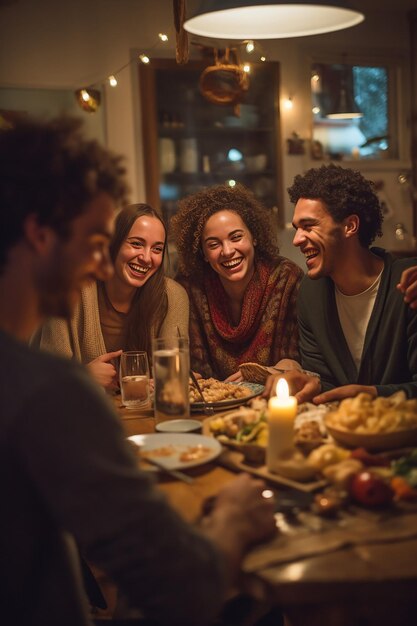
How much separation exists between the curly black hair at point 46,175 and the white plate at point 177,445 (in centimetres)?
60

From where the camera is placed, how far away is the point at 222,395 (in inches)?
77.4

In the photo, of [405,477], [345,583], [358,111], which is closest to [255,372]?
[405,477]

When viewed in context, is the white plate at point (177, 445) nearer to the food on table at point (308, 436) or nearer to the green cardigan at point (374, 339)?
the food on table at point (308, 436)

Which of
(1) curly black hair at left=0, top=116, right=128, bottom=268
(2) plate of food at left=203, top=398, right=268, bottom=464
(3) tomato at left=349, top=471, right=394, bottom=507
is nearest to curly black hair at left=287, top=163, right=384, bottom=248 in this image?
(2) plate of food at left=203, top=398, right=268, bottom=464

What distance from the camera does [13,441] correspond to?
851 millimetres

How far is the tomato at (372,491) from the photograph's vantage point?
1.16m

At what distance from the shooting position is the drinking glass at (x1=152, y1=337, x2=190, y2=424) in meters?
1.76

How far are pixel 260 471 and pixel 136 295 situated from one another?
154 centimetres

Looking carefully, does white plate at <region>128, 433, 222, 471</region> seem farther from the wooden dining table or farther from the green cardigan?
the green cardigan

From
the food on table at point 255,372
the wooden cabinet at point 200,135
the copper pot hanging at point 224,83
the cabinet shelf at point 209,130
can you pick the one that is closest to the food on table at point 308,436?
the food on table at point 255,372

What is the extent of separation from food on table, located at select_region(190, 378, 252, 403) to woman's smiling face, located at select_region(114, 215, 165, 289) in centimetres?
78

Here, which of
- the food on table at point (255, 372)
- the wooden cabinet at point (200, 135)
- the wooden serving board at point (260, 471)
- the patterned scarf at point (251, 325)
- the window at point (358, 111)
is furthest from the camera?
the window at point (358, 111)

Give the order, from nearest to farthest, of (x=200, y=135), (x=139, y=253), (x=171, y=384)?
(x=171, y=384)
(x=139, y=253)
(x=200, y=135)

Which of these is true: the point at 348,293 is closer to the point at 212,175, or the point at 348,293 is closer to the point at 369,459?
the point at 369,459
